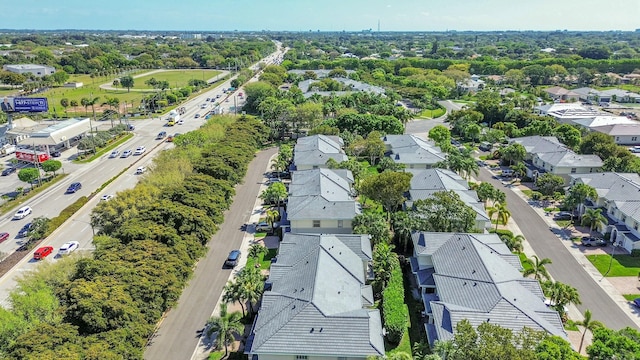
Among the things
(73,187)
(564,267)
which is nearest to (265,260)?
(564,267)

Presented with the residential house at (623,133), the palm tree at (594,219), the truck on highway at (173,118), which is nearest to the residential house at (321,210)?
the palm tree at (594,219)

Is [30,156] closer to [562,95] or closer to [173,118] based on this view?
[173,118]

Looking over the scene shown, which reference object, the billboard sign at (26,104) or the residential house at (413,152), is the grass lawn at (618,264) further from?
the billboard sign at (26,104)

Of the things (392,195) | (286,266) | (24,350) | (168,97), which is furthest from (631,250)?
(168,97)

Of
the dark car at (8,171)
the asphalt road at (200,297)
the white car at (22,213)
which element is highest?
the dark car at (8,171)

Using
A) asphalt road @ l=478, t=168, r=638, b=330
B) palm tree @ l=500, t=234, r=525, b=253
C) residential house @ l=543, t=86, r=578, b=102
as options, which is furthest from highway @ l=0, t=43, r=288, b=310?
residential house @ l=543, t=86, r=578, b=102

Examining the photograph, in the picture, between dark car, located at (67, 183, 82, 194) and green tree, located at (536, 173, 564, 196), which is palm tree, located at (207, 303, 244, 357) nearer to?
Answer: dark car, located at (67, 183, 82, 194)
